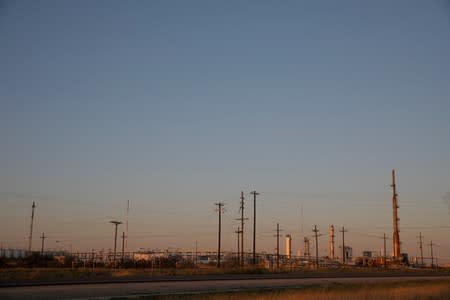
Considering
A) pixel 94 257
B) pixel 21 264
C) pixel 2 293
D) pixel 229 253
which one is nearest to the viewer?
pixel 2 293

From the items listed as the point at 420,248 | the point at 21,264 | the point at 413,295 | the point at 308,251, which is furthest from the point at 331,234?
the point at 413,295

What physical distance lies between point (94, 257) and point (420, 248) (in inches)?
3756

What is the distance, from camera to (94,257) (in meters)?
98.0

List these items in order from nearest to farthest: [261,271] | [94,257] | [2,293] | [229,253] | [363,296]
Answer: [363,296]
[2,293]
[261,271]
[94,257]
[229,253]

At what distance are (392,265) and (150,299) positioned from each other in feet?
→ 245

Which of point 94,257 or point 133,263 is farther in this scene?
point 94,257

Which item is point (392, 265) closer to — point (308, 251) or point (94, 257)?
point (94, 257)

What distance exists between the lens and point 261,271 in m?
72.2

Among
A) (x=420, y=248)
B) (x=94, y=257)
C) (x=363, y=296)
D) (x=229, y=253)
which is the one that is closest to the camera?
(x=363, y=296)

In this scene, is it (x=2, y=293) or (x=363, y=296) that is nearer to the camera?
(x=363, y=296)

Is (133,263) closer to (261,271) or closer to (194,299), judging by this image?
(261,271)

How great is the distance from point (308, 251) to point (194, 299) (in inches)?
5253

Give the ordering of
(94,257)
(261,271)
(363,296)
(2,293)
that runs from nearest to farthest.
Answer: (363,296)
(2,293)
(261,271)
(94,257)

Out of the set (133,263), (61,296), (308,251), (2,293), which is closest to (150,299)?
(61,296)
